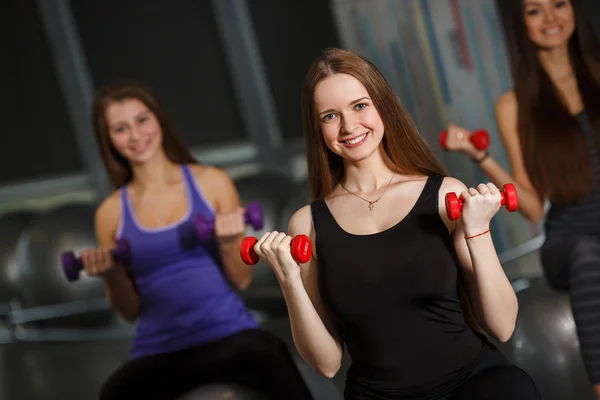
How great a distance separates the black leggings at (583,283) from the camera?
162 centimetres

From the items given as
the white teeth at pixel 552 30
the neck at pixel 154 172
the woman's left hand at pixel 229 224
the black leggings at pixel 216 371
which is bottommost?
the black leggings at pixel 216 371

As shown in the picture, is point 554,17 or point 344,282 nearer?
point 344,282

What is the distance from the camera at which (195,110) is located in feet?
12.2

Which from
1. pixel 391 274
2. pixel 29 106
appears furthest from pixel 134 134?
pixel 29 106

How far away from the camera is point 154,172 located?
199cm

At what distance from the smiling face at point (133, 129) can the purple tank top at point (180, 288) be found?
14cm

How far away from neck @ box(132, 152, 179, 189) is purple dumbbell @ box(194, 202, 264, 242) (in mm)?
180

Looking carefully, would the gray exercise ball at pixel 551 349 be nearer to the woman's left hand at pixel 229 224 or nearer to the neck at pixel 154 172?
the woman's left hand at pixel 229 224

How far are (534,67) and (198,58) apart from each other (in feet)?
6.83

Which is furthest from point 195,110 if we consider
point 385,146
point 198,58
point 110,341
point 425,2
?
point 385,146

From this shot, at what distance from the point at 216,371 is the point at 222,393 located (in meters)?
0.17

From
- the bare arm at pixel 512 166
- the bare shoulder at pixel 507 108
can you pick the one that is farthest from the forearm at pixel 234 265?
the bare shoulder at pixel 507 108

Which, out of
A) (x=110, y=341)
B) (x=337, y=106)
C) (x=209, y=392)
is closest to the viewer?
(x=337, y=106)

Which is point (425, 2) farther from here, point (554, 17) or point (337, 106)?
point (337, 106)
